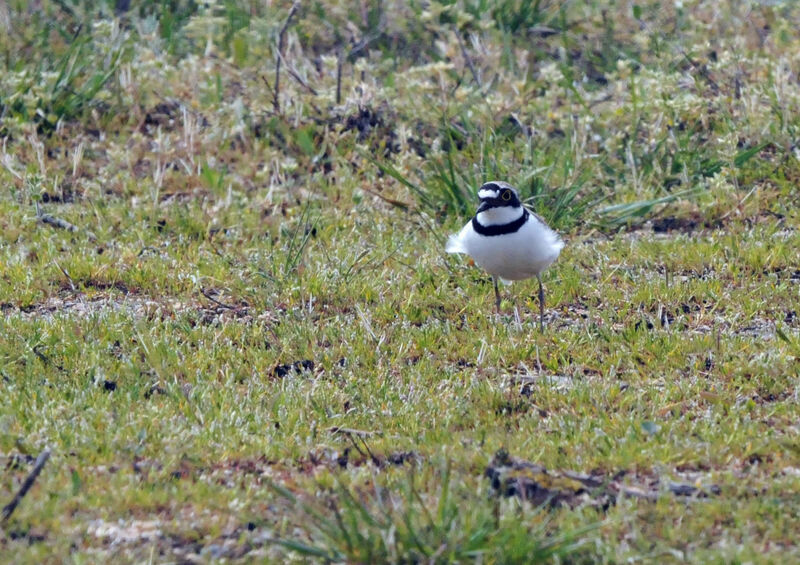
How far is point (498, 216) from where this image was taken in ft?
19.4

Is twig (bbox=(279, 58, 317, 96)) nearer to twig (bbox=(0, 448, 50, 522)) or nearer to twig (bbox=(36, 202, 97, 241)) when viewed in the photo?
twig (bbox=(36, 202, 97, 241))

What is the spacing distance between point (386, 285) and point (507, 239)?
2.83ft

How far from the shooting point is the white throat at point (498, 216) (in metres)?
5.89

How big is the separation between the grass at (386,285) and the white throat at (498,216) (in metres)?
0.48

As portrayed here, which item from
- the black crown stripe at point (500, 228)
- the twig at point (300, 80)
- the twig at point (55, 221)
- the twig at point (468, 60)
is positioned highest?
the twig at point (468, 60)

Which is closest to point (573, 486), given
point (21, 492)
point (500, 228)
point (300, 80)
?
point (21, 492)

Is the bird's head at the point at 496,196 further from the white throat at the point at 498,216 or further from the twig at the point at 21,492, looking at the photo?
the twig at the point at 21,492

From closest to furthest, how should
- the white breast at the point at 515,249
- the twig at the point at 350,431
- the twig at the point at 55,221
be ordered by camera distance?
1. the twig at the point at 350,431
2. the white breast at the point at 515,249
3. the twig at the point at 55,221

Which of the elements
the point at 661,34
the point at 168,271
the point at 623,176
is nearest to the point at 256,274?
the point at 168,271

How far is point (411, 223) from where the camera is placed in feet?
24.3

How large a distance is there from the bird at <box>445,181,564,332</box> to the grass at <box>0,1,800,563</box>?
28 cm

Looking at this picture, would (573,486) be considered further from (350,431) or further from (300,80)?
(300,80)

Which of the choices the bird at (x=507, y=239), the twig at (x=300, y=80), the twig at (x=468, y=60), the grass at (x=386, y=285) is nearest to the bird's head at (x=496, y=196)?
the bird at (x=507, y=239)

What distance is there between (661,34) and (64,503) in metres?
7.39
